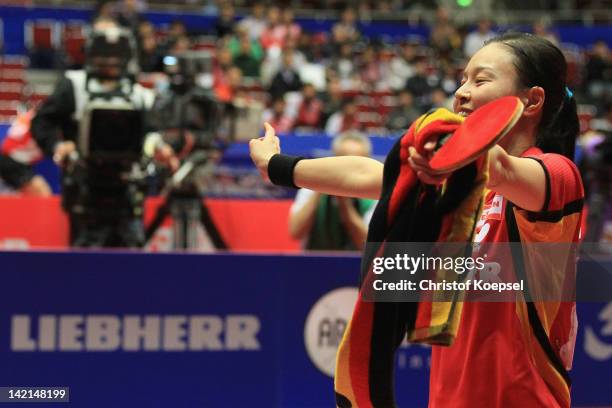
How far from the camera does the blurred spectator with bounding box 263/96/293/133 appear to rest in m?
12.8

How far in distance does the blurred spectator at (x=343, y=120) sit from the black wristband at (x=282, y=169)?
9987 mm

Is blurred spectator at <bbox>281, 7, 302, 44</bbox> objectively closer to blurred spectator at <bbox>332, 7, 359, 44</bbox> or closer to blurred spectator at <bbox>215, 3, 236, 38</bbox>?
blurred spectator at <bbox>332, 7, 359, 44</bbox>

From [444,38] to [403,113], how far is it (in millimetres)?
3992

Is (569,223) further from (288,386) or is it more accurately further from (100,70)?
(100,70)

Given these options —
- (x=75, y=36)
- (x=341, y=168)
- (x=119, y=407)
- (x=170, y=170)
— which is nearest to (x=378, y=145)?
(x=170, y=170)

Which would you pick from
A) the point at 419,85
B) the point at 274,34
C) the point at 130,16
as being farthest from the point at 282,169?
the point at 274,34

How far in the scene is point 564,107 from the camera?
221cm

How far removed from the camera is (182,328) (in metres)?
4.50

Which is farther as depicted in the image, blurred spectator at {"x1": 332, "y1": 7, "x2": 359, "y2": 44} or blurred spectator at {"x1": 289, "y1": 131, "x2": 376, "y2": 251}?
blurred spectator at {"x1": 332, "y1": 7, "x2": 359, "y2": 44}

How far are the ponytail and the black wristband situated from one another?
0.57m

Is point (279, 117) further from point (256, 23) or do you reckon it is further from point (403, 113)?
point (256, 23)

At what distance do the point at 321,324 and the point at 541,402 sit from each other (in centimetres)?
262

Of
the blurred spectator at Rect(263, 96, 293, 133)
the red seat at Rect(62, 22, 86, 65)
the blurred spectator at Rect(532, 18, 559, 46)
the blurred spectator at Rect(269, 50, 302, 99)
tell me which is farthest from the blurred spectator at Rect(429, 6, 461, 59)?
the red seat at Rect(62, 22, 86, 65)

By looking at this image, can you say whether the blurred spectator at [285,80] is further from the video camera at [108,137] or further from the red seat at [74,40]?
the video camera at [108,137]
